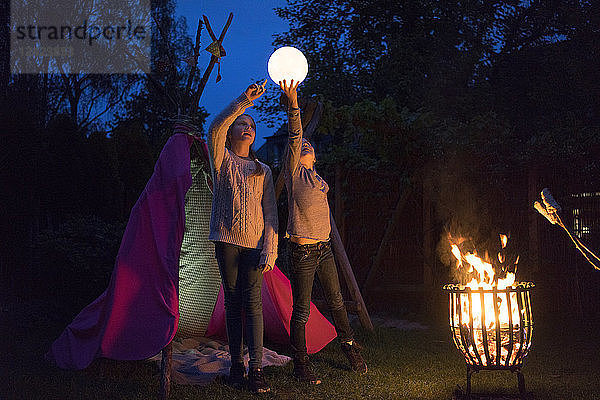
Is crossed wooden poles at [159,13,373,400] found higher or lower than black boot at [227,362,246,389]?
higher

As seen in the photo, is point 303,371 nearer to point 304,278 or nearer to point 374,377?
point 374,377

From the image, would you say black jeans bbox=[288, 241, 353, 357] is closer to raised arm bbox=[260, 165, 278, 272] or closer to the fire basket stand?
raised arm bbox=[260, 165, 278, 272]

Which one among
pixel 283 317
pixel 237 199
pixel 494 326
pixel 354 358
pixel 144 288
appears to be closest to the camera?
pixel 494 326

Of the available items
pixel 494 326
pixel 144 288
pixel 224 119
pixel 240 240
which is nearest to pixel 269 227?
pixel 240 240

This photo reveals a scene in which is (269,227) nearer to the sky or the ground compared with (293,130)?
nearer to the ground

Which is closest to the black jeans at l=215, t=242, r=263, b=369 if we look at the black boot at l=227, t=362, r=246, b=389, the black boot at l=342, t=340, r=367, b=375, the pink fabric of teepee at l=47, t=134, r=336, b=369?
the black boot at l=227, t=362, r=246, b=389

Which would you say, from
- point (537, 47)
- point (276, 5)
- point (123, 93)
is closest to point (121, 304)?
point (537, 47)

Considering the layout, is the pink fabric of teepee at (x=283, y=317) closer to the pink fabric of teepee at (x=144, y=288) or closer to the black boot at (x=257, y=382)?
the black boot at (x=257, y=382)

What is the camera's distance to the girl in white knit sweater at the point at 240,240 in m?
3.81

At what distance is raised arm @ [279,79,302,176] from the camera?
390cm

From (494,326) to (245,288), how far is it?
1640 mm

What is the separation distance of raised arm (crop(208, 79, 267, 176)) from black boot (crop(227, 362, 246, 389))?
4.66ft

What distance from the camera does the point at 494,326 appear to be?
3.62 m

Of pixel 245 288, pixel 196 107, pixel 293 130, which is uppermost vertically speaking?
pixel 196 107
